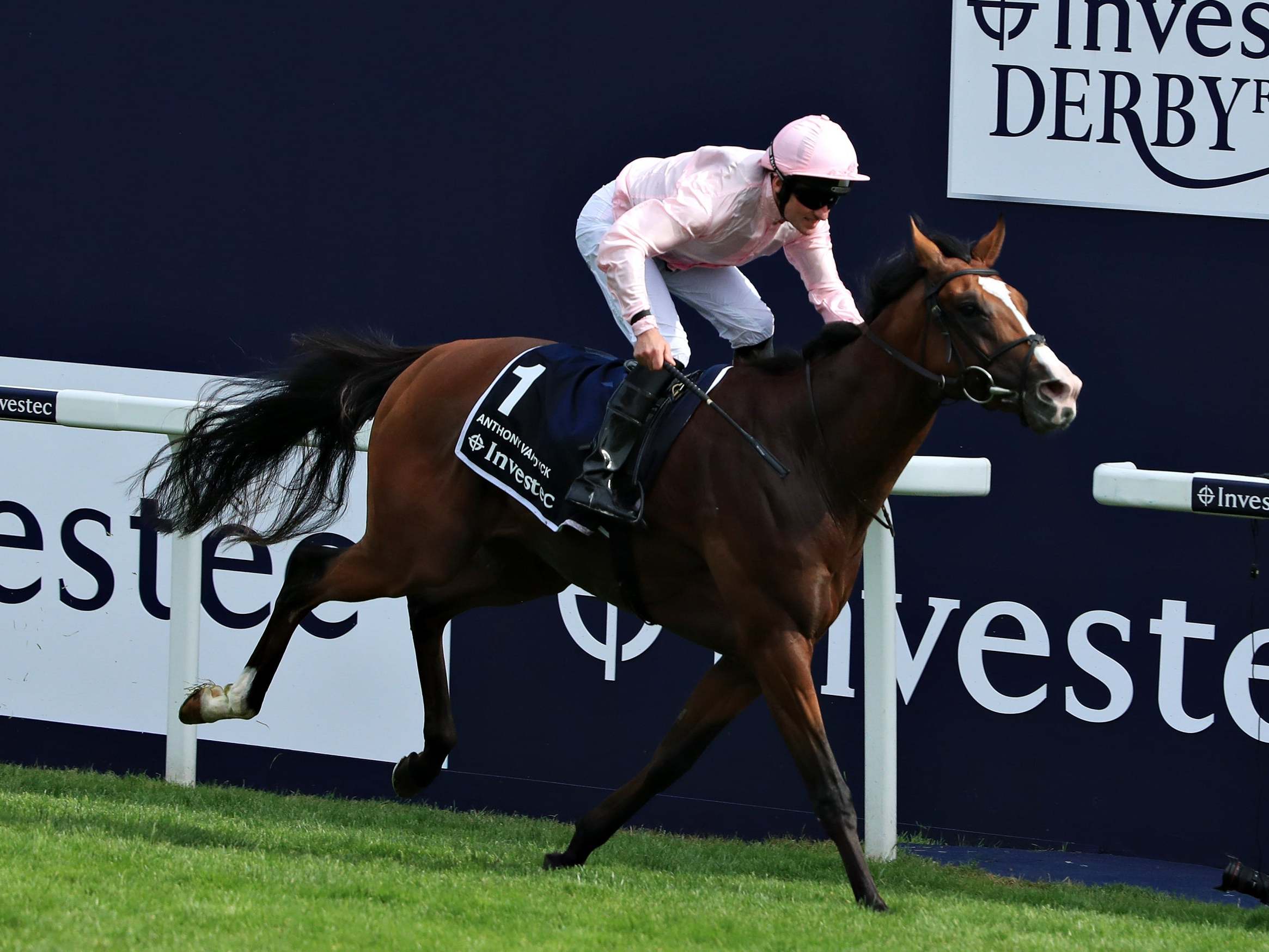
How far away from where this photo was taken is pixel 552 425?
4680mm

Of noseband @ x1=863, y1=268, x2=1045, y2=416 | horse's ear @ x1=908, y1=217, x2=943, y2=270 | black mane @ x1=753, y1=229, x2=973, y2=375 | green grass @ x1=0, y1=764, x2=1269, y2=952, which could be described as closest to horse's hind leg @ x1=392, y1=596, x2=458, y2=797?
green grass @ x1=0, y1=764, x2=1269, y2=952

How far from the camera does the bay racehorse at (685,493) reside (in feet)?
13.7

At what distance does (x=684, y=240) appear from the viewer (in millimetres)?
4590

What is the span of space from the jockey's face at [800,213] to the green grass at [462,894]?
1.64m

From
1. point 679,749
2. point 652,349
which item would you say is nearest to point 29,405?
point 652,349

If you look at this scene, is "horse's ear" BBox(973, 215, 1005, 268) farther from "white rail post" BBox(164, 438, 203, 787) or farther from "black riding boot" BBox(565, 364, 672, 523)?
"white rail post" BBox(164, 438, 203, 787)

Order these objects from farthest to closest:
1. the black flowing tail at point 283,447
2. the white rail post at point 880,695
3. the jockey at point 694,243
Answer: the black flowing tail at point 283,447 → the white rail post at point 880,695 → the jockey at point 694,243

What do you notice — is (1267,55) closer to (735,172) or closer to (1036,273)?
(1036,273)

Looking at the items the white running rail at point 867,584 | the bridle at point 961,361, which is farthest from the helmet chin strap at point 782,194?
the white running rail at point 867,584

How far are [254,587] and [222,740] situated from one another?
54 centimetres

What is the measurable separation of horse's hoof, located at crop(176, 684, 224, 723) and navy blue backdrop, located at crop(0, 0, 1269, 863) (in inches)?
37.9

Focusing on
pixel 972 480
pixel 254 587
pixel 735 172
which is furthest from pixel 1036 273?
pixel 254 587

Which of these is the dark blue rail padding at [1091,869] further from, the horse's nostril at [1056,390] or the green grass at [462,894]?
the horse's nostril at [1056,390]

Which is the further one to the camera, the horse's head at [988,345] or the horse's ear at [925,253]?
the horse's ear at [925,253]
